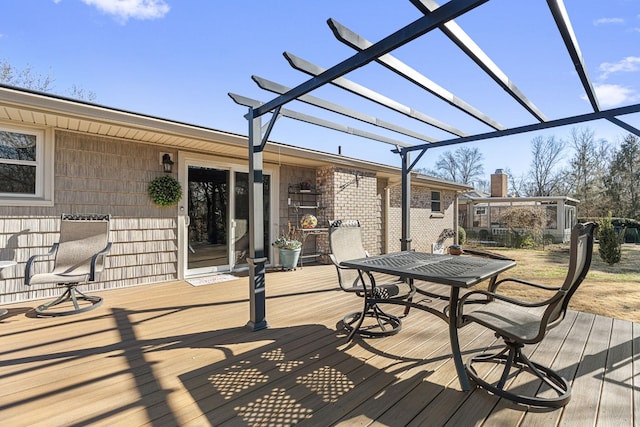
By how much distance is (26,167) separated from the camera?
13.6ft

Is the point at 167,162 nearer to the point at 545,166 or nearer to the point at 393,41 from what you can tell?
the point at 393,41

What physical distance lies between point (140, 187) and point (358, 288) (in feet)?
13.2

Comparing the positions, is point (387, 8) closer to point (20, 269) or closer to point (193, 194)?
point (193, 194)

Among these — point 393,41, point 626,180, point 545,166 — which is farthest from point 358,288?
point 545,166

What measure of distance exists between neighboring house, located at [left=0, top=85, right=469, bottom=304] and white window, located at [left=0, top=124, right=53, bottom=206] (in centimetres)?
1

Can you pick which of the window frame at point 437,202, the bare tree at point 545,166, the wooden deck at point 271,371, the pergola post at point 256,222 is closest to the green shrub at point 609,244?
the window frame at point 437,202

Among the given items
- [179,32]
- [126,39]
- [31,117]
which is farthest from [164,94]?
[31,117]

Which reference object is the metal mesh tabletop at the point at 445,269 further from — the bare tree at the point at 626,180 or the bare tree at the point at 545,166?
the bare tree at the point at 545,166

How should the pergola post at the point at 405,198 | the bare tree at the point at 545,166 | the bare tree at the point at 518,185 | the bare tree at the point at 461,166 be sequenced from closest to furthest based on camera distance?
the pergola post at the point at 405,198, the bare tree at the point at 545,166, the bare tree at the point at 518,185, the bare tree at the point at 461,166

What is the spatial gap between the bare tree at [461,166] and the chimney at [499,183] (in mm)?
10516

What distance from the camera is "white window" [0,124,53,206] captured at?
4016mm

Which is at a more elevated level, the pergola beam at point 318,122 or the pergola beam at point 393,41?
the pergola beam at point 318,122

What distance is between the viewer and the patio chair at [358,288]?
297 centimetres

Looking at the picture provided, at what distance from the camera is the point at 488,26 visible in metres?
2.36
